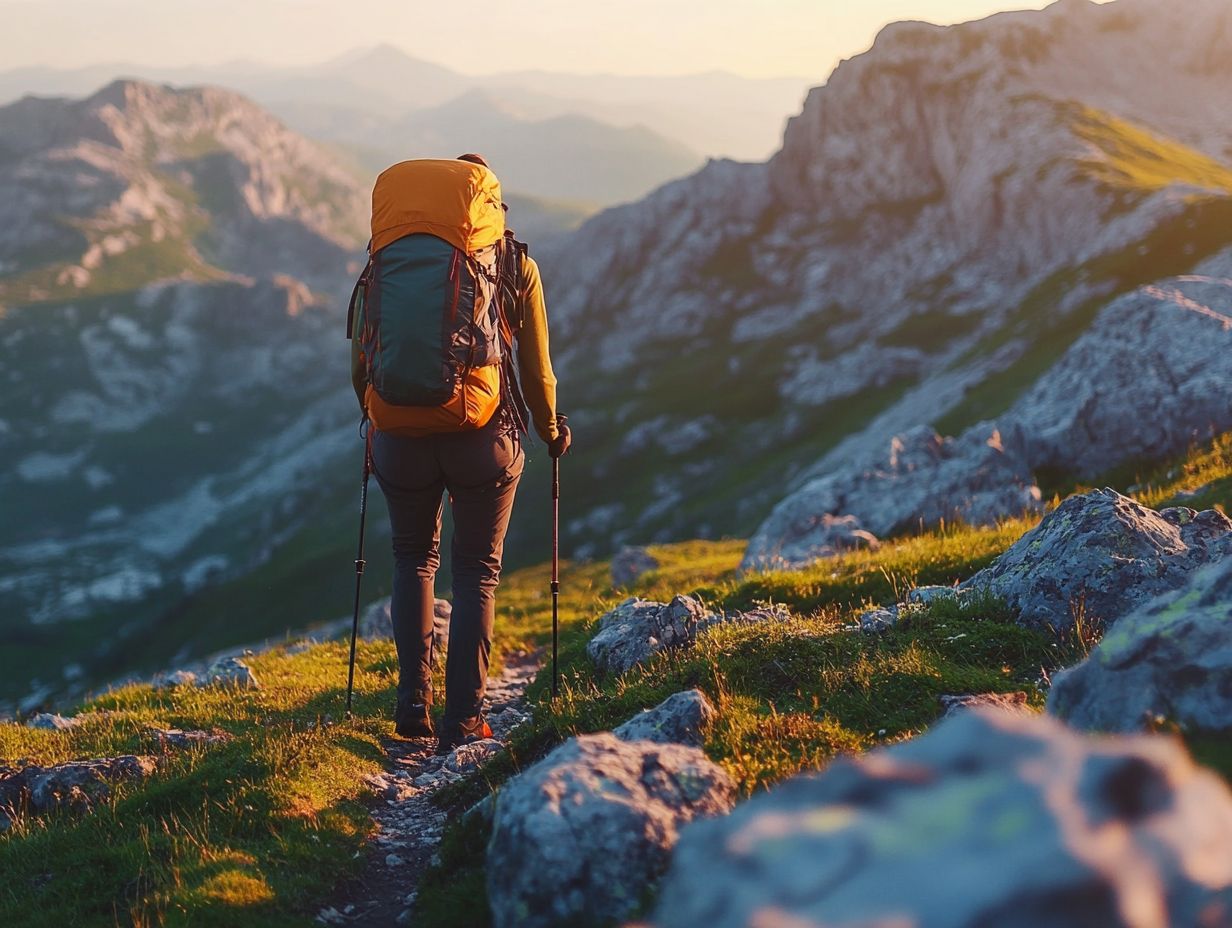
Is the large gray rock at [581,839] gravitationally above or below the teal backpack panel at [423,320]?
below

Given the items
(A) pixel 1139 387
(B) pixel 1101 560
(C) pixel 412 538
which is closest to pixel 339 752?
(C) pixel 412 538

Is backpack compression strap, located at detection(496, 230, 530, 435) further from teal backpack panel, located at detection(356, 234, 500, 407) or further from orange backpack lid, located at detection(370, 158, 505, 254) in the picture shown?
teal backpack panel, located at detection(356, 234, 500, 407)

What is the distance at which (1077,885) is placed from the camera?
2.70 m

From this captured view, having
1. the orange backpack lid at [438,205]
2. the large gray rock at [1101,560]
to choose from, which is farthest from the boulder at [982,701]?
the orange backpack lid at [438,205]

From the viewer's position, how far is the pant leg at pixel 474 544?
28.7 feet

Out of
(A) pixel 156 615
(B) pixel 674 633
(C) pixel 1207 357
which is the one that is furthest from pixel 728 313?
(B) pixel 674 633

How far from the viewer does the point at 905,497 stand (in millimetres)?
25531

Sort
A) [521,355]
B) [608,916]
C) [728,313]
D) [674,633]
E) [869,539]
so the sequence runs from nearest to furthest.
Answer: [608,916]
[521,355]
[674,633]
[869,539]
[728,313]

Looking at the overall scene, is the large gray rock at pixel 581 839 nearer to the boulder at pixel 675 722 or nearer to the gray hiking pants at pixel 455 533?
the boulder at pixel 675 722

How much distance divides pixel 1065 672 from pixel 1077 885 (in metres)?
3.38

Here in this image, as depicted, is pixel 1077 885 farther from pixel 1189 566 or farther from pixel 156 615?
pixel 156 615

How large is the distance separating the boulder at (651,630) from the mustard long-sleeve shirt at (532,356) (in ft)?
9.35

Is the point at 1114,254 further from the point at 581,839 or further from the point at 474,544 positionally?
the point at 581,839

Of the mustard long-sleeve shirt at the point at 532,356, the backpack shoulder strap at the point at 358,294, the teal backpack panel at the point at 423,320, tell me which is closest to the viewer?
the teal backpack panel at the point at 423,320
